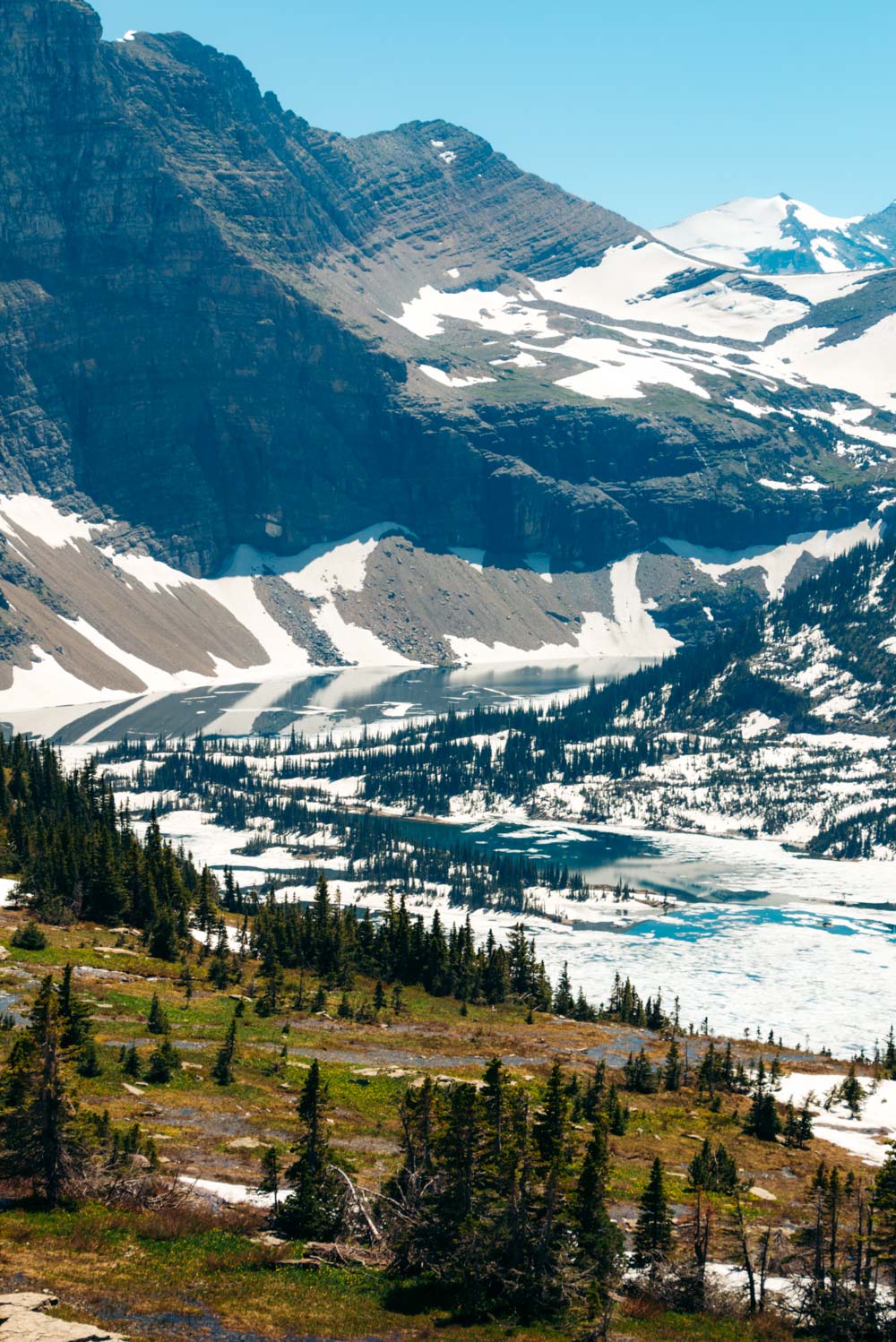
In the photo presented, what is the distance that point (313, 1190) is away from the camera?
5062cm

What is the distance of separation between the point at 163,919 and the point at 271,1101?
42603 mm

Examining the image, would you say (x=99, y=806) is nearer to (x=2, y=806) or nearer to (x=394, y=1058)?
(x=2, y=806)

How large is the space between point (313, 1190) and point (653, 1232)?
12.6m

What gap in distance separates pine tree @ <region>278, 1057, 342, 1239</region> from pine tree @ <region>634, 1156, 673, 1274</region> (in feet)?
36.7

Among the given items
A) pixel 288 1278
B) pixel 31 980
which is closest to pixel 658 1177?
pixel 288 1278

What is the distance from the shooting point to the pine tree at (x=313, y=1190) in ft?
165

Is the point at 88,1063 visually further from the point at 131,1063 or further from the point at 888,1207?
the point at 888,1207

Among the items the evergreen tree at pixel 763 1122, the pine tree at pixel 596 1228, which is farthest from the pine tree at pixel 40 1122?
the evergreen tree at pixel 763 1122

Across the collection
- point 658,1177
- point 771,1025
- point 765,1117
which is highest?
point 658,1177

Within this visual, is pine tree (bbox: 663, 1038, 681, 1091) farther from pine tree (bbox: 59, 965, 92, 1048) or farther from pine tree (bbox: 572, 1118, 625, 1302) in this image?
pine tree (bbox: 572, 1118, 625, 1302)

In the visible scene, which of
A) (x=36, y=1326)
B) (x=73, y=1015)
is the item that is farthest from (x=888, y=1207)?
(x=73, y=1015)

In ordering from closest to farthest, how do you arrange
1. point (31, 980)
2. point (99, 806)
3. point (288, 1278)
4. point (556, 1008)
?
point (288, 1278)
point (31, 980)
point (556, 1008)
point (99, 806)

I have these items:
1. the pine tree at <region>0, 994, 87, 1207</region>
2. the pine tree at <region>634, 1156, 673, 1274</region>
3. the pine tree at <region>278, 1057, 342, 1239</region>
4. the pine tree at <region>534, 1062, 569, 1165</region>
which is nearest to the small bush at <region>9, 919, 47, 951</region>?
the pine tree at <region>0, 994, 87, 1207</region>

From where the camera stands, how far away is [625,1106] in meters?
81.3
